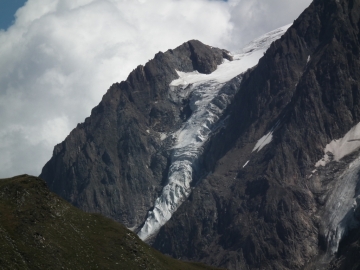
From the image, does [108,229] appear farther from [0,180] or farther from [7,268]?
[7,268]

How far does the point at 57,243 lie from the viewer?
509ft

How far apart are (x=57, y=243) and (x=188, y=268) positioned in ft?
149

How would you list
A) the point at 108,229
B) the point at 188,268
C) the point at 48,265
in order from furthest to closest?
the point at 188,268 → the point at 108,229 → the point at 48,265

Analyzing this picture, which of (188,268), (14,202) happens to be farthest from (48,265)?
(188,268)

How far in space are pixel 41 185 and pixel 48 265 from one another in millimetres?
20378

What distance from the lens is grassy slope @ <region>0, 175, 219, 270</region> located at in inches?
5822

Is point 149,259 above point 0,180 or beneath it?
beneath

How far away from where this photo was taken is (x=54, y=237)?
156250 millimetres

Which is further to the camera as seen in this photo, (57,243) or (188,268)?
(188,268)

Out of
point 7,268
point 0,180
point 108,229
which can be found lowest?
point 7,268

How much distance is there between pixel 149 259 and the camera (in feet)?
556

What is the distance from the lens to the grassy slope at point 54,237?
485 ft

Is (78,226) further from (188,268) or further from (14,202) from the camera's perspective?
(188,268)

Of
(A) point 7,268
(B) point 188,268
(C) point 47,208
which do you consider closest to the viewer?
(A) point 7,268
